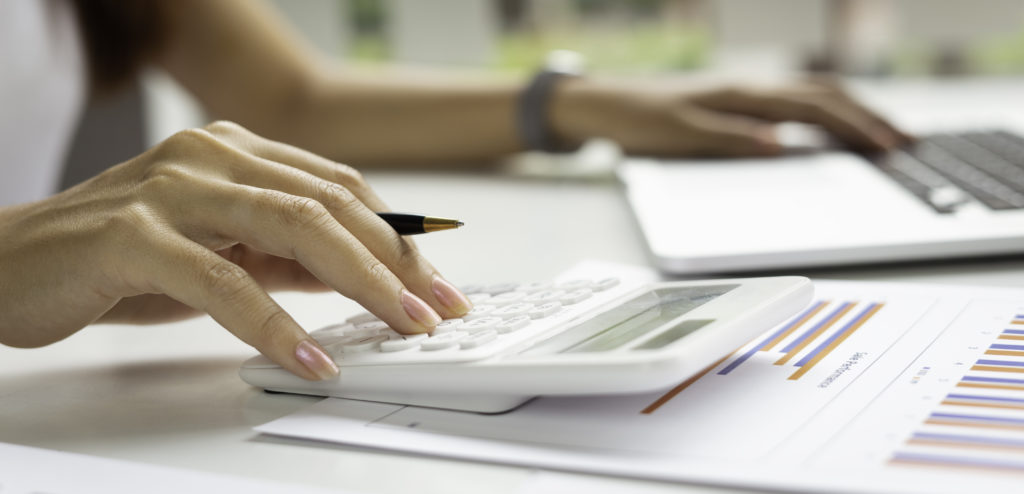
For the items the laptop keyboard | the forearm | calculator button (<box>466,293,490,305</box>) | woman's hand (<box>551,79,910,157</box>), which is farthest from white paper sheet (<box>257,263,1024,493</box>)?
the forearm

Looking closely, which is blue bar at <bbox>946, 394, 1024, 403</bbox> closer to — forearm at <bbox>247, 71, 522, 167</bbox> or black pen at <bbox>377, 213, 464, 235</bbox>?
black pen at <bbox>377, 213, 464, 235</bbox>

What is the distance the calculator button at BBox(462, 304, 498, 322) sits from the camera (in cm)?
50

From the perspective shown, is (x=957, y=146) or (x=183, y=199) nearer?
(x=183, y=199)

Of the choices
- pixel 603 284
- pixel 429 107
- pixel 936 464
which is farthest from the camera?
pixel 429 107

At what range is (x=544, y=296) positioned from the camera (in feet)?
1.75

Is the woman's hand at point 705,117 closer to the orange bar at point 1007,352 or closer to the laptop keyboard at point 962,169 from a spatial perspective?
the laptop keyboard at point 962,169

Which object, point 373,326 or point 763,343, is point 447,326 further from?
point 763,343

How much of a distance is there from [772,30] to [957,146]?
2.56 feet

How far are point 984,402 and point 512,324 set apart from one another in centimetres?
20

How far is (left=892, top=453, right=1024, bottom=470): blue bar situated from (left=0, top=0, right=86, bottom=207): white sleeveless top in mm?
933

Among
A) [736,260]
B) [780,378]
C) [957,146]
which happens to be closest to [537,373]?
[780,378]

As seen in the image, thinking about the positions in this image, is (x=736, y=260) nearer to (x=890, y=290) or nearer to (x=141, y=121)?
(x=890, y=290)

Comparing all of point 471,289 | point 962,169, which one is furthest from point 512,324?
point 962,169

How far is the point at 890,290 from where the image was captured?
23.7 inches
